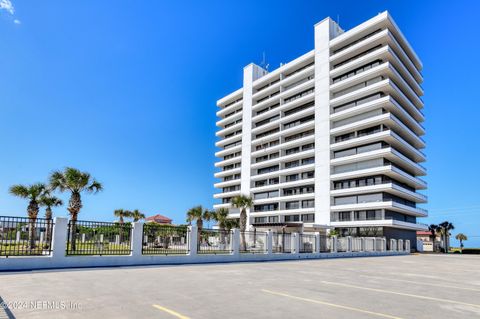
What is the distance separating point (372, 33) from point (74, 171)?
166ft

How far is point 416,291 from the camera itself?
10867mm

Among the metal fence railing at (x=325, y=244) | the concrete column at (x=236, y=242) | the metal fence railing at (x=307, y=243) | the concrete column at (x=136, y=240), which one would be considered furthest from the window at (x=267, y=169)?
the concrete column at (x=136, y=240)

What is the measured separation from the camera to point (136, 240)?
701 inches

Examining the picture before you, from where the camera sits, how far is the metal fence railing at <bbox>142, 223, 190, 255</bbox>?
18.4 metres

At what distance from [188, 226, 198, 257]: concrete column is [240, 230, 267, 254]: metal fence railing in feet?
16.2

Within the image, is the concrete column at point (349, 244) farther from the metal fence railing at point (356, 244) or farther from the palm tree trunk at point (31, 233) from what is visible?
the palm tree trunk at point (31, 233)

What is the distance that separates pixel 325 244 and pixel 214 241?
15198 millimetres

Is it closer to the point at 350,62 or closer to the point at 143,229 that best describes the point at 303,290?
the point at 143,229

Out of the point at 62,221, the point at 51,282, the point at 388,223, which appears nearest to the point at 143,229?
the point at 62,221

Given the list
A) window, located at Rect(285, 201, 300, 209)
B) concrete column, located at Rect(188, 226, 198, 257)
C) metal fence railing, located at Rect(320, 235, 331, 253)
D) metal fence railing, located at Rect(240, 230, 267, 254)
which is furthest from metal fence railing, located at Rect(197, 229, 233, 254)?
window, located at Rect(285, 201, 300, 209)

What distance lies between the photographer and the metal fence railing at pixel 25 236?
13936 millimetres

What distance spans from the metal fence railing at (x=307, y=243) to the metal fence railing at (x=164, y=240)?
1198cm

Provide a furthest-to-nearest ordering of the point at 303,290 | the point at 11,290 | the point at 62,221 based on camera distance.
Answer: the point at 62,221, the point at 303,290, the point at 11,290

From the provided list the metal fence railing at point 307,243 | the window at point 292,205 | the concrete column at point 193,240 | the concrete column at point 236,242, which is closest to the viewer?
the concrete column at point 193,240
